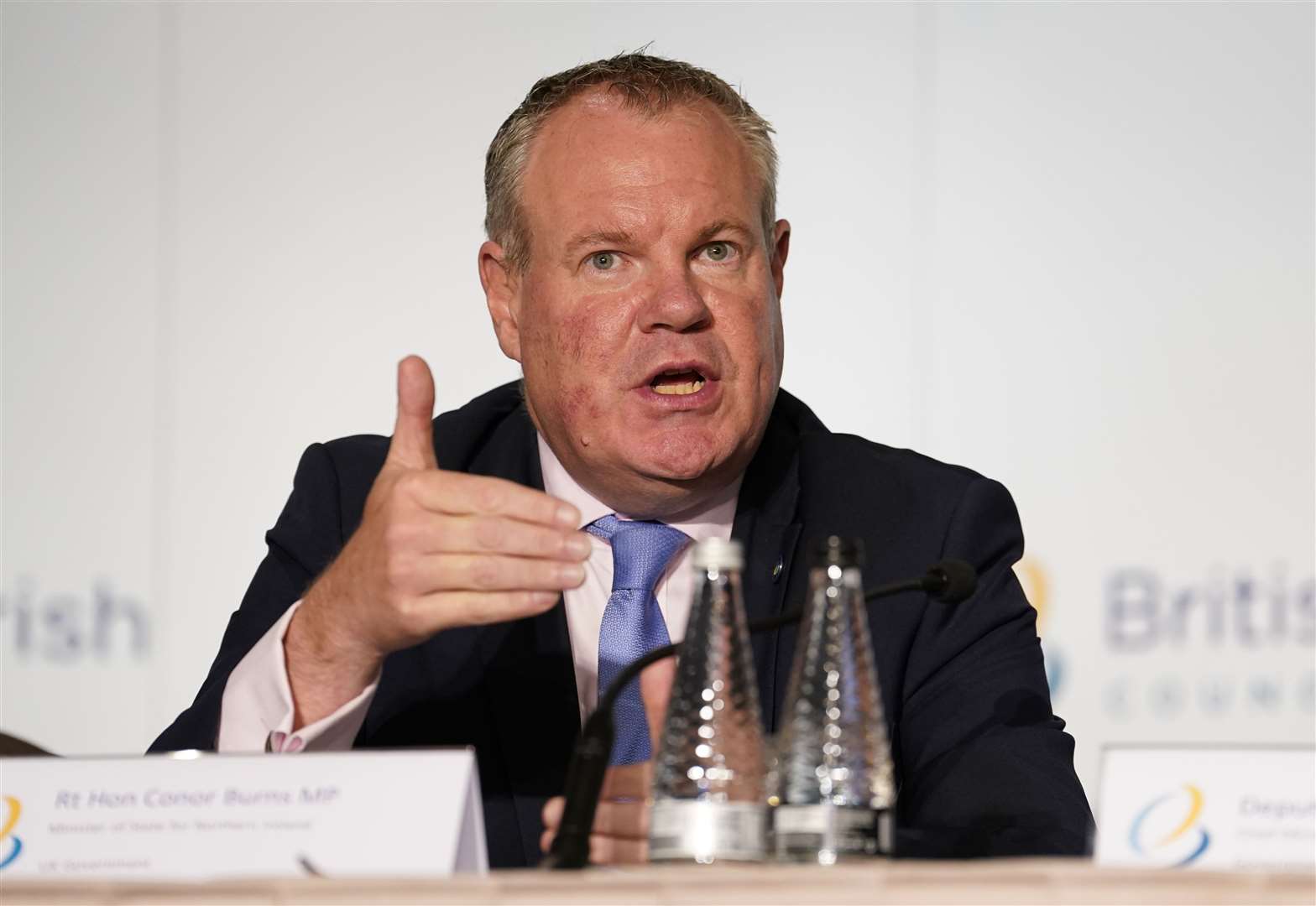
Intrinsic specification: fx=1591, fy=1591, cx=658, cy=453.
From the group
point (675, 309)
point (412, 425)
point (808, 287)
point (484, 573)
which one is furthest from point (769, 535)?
point (808, 287)

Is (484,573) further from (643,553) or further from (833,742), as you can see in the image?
(643,553)

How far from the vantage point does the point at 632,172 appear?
223 centimetres

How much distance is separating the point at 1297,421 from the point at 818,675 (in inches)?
97.3

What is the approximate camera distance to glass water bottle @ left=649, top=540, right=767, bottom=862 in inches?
43.9

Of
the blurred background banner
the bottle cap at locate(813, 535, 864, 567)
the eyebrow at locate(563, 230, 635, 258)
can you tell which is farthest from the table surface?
the blurred background banner

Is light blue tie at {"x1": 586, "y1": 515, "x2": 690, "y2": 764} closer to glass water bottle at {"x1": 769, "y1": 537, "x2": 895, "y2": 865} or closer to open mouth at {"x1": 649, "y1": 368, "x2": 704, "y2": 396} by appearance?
open mouth at {"x1": 649, "y1": 368, "x2": 704, "y2": 396}

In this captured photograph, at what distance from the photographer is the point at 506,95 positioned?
340 cm

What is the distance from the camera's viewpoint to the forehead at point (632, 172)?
7.25ft

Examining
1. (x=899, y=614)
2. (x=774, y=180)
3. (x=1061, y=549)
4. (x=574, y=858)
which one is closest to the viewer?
(x=574, y=858)

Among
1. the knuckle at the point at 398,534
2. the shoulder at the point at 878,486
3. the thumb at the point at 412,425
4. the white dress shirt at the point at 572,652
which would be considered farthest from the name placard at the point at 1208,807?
the shoulder at the point at 878,486

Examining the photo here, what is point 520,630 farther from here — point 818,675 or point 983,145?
point 983,145

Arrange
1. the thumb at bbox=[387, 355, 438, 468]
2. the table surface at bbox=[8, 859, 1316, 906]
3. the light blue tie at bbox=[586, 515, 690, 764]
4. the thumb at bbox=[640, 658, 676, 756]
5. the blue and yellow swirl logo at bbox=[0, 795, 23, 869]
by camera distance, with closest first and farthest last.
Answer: the table surface at bbox=[8, 859, 1316, 906] → the blue and yellow swirl logo at bbox=[0, 795, 23, 869] → the thumb at bbox=[640, 658, 676, 756] → the thumb at bbox=[387, 355, 438, 468] → the light blue tie at bbox=[586, 515, 690, 764]

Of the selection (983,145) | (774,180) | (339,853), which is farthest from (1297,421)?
(339,853)

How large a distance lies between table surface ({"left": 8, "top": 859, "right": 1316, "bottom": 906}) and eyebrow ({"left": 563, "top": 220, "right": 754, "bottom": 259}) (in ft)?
4.43
